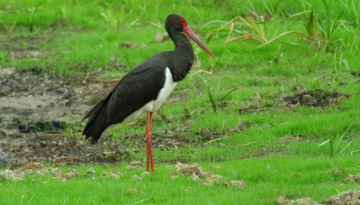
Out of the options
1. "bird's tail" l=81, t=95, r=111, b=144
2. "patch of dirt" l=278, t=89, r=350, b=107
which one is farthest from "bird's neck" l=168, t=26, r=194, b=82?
"patch of dirt" l=278, t=89, r=350, b=107

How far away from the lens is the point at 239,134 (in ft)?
28.5

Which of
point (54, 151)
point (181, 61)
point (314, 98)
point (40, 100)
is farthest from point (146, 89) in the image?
point (40, 100)

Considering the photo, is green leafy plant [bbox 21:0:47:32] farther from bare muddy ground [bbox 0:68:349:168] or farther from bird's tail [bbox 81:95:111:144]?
bird's tail [bbox 81:95:111:144]

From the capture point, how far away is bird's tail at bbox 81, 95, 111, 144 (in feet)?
25.0

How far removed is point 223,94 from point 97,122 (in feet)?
10.0

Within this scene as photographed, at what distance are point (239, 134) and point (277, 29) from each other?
3533 millimetres

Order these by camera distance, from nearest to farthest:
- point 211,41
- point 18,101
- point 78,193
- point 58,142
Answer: point 78,193, point 58,142, point 18,101, point 211,41

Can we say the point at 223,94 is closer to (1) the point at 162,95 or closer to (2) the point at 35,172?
(1) the point at 162,95

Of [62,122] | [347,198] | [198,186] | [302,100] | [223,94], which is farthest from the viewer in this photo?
[223,94]

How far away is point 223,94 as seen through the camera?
10242 mm

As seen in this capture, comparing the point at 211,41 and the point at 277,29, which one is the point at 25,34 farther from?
the point at 277,29

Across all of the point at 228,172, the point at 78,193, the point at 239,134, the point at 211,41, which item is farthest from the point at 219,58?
the point at 78,193

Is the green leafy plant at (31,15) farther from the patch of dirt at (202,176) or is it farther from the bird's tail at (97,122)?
the patch of dirt at (202,176)

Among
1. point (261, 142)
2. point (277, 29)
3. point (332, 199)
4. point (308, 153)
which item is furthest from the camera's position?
point (277, 29)
